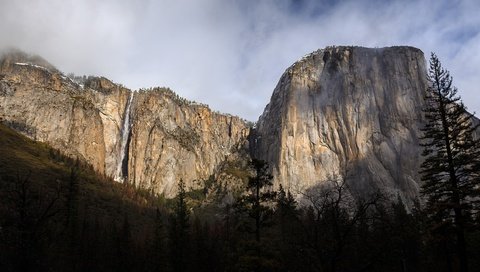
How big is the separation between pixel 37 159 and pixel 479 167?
18928cm

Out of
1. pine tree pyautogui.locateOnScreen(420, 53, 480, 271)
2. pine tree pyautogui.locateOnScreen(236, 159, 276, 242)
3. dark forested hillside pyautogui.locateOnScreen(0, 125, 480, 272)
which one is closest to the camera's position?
dark forested hillside pyautogui.locateOnScreen(0, 125, 480, 272)

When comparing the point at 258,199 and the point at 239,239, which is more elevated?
the point at 258,199

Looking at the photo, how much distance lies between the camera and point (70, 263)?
62812mm

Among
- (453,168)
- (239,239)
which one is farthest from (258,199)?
(453,168)

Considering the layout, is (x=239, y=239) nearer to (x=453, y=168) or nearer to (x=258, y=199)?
(x=258, y=199)

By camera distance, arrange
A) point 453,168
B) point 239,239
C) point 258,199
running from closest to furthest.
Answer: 1. point 453,168
2. point 258,199
3. point 239,239

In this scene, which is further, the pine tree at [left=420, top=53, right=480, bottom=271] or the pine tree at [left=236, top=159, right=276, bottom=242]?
the pine tree at [left=236, top=159, right=276, bottom=242]

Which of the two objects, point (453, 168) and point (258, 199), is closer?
point (453, 168)

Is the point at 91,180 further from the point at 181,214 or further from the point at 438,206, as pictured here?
the point at 438,206

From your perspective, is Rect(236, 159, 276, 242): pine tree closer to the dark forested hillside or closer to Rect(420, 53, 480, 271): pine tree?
the dark forested hillside

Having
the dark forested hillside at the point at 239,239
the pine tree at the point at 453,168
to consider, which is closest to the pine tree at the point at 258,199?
the dark forested hillside at the point at 239,239

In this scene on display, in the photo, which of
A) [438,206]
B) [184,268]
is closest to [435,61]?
[438,206]

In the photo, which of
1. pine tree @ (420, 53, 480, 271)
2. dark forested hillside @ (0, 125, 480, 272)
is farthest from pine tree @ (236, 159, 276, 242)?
pine tree @ (420, 53, 480, 271)

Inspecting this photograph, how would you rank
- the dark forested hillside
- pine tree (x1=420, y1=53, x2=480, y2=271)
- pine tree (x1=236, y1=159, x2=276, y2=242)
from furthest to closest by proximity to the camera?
pine tree (x1=236, y1=159, x2=276, y2=242) < pine tree (x1=420, y1=53, x2=480, y2=271) < the dark forested hillside
